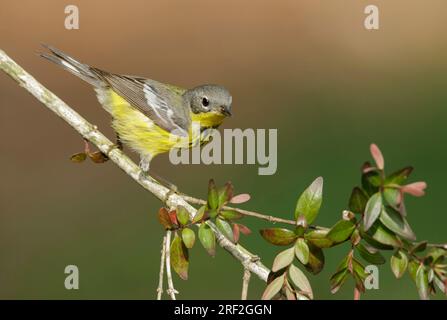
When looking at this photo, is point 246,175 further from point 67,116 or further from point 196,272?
point 67,116

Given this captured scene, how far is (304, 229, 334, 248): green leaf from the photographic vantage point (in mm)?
1526

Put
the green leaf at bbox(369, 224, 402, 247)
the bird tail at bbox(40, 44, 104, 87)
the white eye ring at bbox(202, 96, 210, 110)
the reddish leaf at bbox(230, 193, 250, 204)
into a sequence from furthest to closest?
1. the white eye ring at bbox(202, 96, 210, 110)
2. the bird tail at bbox(40, 44, 104, 87)
3. the reddish leaf at bbox(230, 193, 250, 204)
4. the green leaf at bbox(369, 224, 402, 247)

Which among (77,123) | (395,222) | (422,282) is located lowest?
(422,282)

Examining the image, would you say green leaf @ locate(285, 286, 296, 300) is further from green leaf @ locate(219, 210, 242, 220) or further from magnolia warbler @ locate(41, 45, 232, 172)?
magnolia warbler @ locate(41, 45, 232, 172)

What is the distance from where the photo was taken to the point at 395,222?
1.36 m

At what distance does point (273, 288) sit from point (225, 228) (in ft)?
0.64

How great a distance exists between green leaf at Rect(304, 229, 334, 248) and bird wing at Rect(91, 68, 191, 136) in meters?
1.56

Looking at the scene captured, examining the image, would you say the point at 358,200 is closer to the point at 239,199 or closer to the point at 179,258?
the point at 239,199

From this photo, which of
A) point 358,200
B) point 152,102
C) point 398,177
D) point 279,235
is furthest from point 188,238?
point 152,102

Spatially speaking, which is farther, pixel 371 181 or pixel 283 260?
pixel 283 260

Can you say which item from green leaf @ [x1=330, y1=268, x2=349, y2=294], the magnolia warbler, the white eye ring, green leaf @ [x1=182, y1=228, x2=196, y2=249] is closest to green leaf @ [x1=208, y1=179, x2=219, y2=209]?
green leaf @ [x1=182, y1=228, x2=196, y2=249]

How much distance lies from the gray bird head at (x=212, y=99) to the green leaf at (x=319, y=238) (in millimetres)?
1520

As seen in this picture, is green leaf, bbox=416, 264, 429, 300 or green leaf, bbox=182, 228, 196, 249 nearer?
green leaf, bbox=416, 264, 429, 300

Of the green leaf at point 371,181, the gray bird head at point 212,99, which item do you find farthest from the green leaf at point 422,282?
the gray bird head at point 212,99
